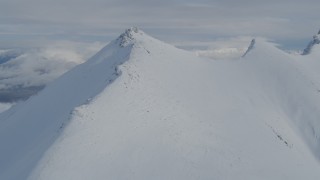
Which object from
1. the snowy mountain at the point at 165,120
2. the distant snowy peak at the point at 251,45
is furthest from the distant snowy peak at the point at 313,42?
the snowy mountain at the point at 165,120

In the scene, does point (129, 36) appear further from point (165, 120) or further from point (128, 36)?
point (165, 120)

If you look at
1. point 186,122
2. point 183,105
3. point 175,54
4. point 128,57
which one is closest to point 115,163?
point 186,122

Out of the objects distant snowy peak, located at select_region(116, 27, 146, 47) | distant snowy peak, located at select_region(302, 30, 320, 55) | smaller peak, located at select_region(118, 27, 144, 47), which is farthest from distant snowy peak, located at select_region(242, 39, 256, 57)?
smaller peak, located at select_region(118, 27, 144, 47)

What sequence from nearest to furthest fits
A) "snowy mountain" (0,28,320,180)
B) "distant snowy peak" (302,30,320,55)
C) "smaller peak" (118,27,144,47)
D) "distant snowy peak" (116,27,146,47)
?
"snowy mountain" (0,28,320,180)
"distant snowy peak" (116,27,146,47)
"smaller peak" (118,27,144,47)
"distant snowy peak" (302,30,320,55)

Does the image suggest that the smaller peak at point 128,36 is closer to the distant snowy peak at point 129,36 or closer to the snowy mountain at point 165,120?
the distant snowy peak at point 129,36

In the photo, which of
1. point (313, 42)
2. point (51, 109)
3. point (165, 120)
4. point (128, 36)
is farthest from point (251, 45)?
point (51, 109)

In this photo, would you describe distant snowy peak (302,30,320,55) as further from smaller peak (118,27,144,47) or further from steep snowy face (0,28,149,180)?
steep snowy face (0,28,149,180)

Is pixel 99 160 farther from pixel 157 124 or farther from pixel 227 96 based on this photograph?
pixel 227 96

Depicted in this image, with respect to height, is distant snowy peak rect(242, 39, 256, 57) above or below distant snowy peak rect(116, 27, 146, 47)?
below
